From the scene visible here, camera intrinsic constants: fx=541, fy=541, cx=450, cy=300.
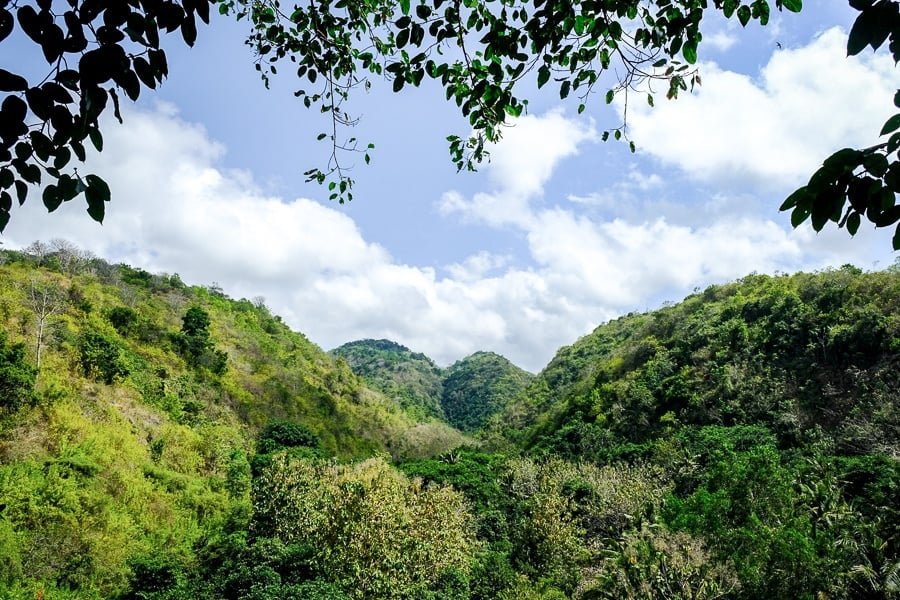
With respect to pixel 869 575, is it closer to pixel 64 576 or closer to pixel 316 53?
pixel 316 53

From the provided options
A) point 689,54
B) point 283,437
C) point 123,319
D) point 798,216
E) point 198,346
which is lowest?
point 798,216

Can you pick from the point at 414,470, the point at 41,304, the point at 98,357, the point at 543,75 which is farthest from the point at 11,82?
the point at 414,470

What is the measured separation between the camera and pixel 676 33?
3332 millimetres

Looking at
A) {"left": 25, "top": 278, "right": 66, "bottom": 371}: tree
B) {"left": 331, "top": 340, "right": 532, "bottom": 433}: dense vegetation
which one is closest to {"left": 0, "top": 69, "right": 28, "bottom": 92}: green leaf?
{"left": 25, "top": 278, "right": 66, "bottom": 371}: tree

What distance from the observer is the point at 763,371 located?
44500 mm

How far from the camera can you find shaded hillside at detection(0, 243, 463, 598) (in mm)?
17250

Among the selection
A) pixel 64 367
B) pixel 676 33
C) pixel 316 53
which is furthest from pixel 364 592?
pixel 64 367

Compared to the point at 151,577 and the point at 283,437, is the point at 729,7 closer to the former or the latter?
the point at 151,577

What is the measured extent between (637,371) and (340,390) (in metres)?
32.7

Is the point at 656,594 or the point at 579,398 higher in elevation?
the point at 579,398

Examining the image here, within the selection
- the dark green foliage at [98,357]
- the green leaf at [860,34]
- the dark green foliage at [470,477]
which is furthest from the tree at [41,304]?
the green leaf at [860,34]

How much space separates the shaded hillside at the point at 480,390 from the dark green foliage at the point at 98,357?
81308 mm

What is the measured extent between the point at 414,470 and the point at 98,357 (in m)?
22.4

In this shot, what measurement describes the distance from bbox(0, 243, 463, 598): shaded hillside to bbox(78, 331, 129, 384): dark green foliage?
0.23 feet
